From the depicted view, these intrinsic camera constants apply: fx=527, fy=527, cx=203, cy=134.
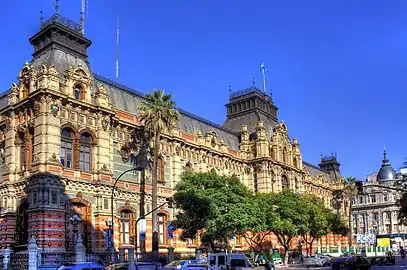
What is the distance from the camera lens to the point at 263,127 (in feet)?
259

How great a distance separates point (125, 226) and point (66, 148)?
418 inches

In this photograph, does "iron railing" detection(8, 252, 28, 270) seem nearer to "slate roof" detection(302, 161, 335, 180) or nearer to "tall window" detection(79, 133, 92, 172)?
"tall window" detection(79, 133, 92, 172)

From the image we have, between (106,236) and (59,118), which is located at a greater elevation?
(59,118)

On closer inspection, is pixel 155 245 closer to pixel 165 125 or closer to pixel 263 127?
pixel 165 125

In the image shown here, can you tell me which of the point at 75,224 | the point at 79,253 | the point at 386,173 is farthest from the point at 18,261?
the point at 386,173

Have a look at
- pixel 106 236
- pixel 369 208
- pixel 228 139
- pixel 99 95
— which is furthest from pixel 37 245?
pixel 369 208

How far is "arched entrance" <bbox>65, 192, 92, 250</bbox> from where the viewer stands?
47.2 metres

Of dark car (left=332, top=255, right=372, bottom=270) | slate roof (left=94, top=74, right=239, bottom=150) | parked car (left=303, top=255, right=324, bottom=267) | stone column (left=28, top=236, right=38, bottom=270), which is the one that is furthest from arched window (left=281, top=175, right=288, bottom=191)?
stone column (left=28, top=236, right=38, bottom=270)

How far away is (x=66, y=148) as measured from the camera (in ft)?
161

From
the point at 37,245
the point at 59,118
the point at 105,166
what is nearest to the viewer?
the point at 37,245

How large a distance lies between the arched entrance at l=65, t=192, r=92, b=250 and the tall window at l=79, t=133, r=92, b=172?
10.3 feet

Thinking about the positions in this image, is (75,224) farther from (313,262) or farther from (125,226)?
(313,262)

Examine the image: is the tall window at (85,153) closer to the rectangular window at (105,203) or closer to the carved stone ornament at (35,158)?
the rectangular window at (105,203)

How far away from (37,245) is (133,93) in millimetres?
23595
